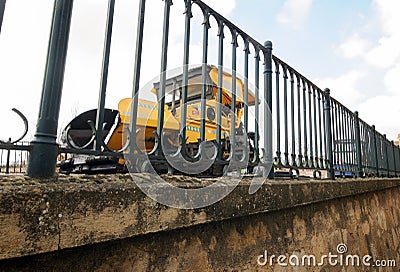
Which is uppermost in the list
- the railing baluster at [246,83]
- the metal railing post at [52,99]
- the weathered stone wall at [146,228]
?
the railing baluster at [246,83]

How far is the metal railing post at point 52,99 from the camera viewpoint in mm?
873

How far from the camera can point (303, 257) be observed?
1951 millimetres

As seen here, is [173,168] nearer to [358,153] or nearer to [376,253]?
[376,253]

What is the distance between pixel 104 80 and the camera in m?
1.15

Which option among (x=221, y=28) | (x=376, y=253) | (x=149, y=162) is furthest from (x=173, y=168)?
(x=376, y=253)

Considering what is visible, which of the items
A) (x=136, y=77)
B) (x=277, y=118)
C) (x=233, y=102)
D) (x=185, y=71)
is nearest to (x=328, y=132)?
(x=277, y=118)

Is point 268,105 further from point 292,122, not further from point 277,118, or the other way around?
point 292,122

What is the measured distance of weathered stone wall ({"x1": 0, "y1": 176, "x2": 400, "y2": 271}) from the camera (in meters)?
0.69

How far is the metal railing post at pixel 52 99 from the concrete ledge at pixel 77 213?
0.06 m

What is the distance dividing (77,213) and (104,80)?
59 centimetres

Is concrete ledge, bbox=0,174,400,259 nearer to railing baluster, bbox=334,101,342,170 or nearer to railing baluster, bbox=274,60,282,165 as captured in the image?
railing baluster, bbox=274,60,282,165

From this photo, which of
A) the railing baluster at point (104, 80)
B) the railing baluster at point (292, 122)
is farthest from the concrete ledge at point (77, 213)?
the railing baluster at point (292, 122)

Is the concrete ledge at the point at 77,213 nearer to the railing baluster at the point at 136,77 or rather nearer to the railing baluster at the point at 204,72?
the railing baluster at the point at 136,77

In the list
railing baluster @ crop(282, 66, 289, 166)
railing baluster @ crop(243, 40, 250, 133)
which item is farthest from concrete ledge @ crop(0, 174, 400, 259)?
railing baluster @ crop(282, 66, 289, 166)
